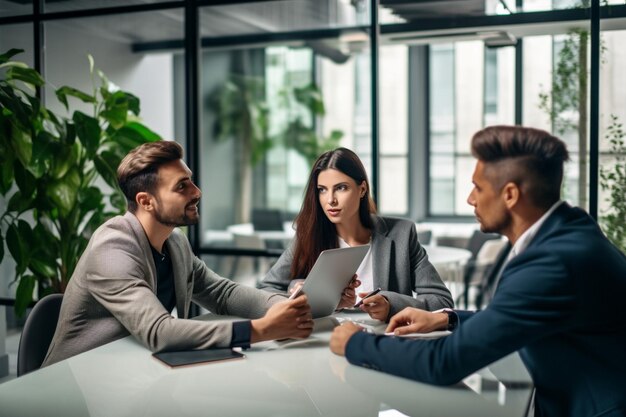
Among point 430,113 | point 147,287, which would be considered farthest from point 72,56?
point 430,113

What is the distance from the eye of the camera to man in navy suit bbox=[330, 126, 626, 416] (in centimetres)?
169

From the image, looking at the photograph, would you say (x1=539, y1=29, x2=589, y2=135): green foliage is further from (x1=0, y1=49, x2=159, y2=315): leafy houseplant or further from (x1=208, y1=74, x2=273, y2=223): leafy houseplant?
(x1=208, y1=74, x2=273, y2=223): leafy houseplant

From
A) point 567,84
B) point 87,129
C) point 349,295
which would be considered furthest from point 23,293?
point 567,84

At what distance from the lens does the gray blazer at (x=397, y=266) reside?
2.94 metres

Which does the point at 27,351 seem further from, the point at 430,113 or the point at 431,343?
the point at 430,113

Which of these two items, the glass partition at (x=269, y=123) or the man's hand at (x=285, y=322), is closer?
the man's hand at (x=285, y=322)

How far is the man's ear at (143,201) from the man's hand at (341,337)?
0.79 meters

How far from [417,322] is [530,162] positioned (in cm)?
69

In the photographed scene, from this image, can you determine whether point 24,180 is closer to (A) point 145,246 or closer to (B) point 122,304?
(A) point 145,246

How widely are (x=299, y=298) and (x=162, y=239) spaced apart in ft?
1.90

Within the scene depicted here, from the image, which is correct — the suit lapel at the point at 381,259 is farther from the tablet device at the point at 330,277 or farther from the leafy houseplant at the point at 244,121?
the leafy houseplant at the point at 244,121

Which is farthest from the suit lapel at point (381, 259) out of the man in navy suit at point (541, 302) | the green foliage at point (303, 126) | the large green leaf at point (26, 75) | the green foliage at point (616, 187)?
the green foliage at point (303, 126)

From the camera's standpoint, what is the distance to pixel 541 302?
1680 mm

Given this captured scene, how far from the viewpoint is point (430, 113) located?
8.76m
